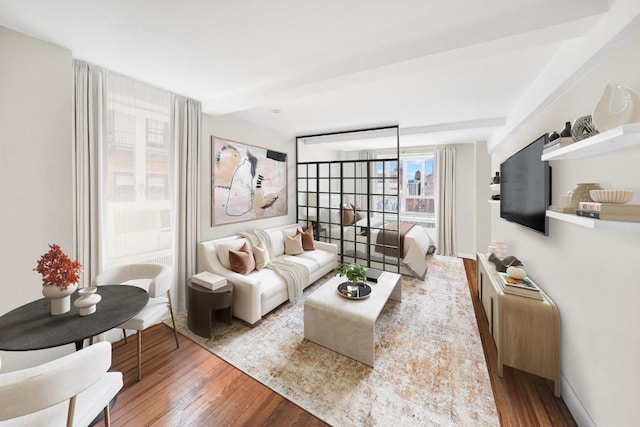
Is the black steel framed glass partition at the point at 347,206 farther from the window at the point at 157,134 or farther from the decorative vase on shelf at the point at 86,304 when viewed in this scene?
the decorative vase on shelf at the point at 86,304

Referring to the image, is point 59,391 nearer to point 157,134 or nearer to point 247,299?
point 247,299

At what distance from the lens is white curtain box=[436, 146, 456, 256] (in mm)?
5066

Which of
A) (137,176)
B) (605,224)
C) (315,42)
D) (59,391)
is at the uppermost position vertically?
(315,42)

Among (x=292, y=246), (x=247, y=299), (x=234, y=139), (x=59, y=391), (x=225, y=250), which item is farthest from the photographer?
(x=292, y=246)

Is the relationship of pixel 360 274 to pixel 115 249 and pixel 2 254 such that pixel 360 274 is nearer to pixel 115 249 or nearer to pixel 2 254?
pixel 115 249

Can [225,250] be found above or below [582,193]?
below

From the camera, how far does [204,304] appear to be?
2.38 meters

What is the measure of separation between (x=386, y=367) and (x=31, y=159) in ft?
9.85

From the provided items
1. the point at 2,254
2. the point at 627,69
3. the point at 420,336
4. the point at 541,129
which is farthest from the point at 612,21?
the point at 2,254

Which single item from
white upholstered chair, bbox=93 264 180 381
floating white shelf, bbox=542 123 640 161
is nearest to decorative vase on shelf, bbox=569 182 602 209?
floating white shelf, bbox=542 123 640 161

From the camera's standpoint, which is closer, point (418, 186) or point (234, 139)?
point (234, 139)

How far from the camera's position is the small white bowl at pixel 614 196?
102 centimetres

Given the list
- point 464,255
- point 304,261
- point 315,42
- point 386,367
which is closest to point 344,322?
point 386,367

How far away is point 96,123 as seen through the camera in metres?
2.11
